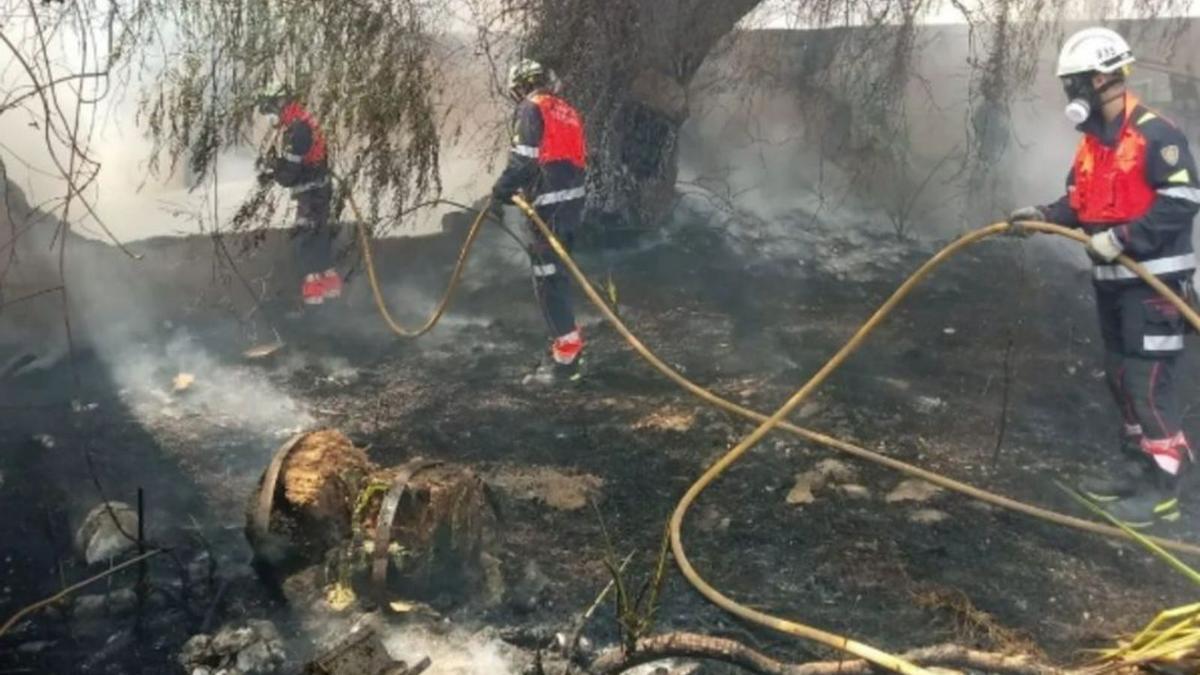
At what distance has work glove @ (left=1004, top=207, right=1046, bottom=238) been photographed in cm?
440

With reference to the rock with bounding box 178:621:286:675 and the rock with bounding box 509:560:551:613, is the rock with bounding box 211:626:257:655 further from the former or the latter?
the rock with bounding box 509:560:551:613

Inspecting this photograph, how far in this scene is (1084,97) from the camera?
14.7 feet

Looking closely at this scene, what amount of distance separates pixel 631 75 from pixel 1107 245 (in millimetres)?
4345

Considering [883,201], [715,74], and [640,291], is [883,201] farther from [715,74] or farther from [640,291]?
[640,291]

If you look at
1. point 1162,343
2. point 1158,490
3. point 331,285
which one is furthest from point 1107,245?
point 331,285

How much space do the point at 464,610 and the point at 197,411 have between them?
2.78 meters

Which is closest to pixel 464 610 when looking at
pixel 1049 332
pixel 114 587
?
pixel 114 587

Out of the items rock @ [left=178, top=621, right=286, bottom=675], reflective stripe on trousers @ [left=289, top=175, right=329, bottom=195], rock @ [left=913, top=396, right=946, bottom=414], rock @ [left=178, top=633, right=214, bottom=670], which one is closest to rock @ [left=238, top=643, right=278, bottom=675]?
rock @ [left=178, top=621, right=286, bottom=675]

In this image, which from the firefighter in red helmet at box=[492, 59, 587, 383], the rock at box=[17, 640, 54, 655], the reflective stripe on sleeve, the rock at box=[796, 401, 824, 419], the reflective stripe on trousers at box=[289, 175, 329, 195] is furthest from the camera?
the reflective stripe on trousers at box=[289, 175, 329, 195]

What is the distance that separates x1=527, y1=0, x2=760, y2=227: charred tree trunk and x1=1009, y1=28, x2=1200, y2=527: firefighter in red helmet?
3451mm

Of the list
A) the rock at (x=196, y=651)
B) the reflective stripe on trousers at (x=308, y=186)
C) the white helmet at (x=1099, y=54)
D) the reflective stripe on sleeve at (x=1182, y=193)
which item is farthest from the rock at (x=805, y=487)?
the reflective stripe on trousers at (x=308, y=186)

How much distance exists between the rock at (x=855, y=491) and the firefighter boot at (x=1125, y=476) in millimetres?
1037

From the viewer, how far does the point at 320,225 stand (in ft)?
23.8

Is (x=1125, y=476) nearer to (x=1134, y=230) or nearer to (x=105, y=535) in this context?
(x=1134, y=230)
